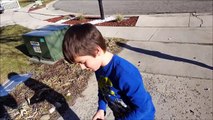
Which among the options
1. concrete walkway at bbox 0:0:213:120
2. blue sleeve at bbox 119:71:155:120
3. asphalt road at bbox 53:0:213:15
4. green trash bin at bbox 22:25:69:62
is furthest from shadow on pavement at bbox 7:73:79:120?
asphalt road at bbox 53:0:213:15

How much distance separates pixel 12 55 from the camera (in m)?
8.28

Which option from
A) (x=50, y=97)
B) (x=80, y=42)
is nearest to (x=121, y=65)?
(x=80, y=42)

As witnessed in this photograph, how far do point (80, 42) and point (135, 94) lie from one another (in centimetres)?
61

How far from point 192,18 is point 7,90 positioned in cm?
648

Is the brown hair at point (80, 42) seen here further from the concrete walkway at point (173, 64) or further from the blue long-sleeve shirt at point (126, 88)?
the concrete walkway at point (173, 64)

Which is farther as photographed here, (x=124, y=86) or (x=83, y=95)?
(x=83, y=95)

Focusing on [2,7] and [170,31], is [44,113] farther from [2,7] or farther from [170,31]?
[2,7]

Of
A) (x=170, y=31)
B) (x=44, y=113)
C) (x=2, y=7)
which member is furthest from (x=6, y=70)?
(x=2, y=7)

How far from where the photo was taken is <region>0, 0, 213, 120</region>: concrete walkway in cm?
455

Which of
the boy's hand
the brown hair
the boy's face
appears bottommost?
the boy's hand

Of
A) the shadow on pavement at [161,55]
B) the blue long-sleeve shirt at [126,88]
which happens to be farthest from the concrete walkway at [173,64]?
the blue long-sleeve shirt at [126,88]

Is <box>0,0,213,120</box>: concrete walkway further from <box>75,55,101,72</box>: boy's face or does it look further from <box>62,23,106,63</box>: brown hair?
<box>62,23,106,63</box>: brown hair

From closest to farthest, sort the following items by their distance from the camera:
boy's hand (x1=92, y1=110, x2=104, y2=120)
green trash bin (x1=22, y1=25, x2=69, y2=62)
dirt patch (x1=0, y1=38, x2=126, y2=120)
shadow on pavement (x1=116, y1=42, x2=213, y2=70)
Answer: boy's hand (x1=92, y1=110, x2=104, y2=120) → dirt patch (x1=0, y1=38, x2=126, y2=120) → shadow on pavement (x1=116, y1=42, x2=213, y2=70) → green trash bin (x1=22, y1=25, x2=69, y2=62)

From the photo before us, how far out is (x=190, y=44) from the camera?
22.4 feet
